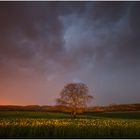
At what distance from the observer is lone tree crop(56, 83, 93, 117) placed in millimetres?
9219

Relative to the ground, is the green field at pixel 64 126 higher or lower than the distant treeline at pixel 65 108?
lower

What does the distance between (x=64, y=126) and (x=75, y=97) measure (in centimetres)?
91

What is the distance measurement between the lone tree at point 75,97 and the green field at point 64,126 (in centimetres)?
21

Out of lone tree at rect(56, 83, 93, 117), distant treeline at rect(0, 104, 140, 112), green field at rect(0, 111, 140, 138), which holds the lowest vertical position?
green field at rect(0, 111, 140, 138)

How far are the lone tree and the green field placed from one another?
8.4 inches

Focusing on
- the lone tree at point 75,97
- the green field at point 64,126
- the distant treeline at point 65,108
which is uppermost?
the lone tree at point 75,97

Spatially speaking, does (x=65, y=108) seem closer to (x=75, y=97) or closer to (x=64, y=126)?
(x=75, y=97)

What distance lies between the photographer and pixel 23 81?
30.8ft

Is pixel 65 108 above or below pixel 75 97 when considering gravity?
below

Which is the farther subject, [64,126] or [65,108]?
[65,108]

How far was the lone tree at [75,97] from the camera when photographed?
9.22 m

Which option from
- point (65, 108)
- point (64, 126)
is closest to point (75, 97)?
point (65, 108)

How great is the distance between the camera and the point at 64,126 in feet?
28.7

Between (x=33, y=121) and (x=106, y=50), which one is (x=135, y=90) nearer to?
(x=106, y=50)
